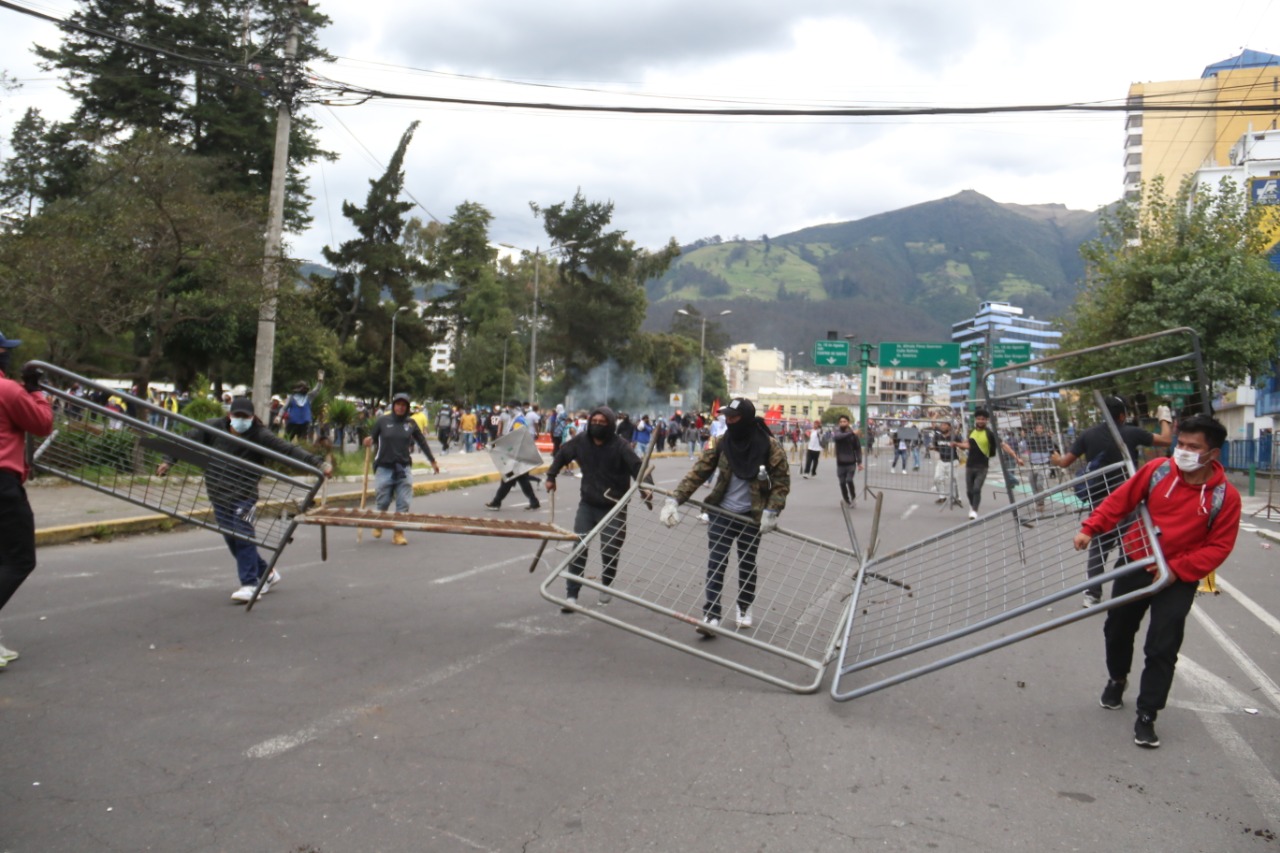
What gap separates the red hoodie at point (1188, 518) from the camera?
4.79m

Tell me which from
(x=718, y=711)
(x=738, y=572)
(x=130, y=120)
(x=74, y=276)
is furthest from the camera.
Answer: (x=130, y=120)

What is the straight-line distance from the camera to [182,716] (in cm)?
471

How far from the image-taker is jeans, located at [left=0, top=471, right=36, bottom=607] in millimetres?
5180

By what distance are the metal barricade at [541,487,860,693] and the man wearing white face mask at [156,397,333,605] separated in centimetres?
227

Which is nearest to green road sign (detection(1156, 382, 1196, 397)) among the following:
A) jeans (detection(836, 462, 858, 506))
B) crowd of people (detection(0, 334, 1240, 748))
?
crowd of people (detection(0, 334, 1240, 748))

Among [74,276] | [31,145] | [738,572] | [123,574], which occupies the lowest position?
[123,574]

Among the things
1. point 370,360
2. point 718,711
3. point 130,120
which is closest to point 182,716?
point 718,711

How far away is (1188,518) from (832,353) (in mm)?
31269

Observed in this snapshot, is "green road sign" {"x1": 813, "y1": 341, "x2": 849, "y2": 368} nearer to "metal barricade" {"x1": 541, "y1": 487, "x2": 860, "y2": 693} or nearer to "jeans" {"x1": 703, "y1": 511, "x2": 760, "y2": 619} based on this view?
"metal barricade" {"x1": 541, "y1": 487, "x2": 860, "y2": 693}

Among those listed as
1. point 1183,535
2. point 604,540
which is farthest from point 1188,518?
point 604,540

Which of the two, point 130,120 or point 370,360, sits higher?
point 130,120

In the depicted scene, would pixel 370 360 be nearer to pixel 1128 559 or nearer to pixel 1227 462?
pixel 1227 462

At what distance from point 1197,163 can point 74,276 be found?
283ft

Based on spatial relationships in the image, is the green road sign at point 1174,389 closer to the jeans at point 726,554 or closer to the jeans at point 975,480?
the jeans at point 726,554
